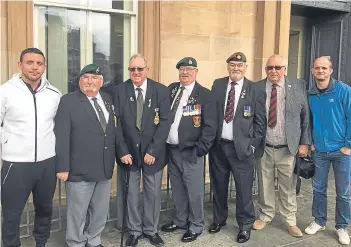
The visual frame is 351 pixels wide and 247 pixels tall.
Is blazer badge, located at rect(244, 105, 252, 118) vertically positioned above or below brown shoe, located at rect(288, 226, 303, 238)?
above

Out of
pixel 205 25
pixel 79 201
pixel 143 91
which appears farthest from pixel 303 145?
pixel 205 25

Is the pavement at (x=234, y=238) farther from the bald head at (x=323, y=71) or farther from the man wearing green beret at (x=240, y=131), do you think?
the bald head at (x=323, y=71)

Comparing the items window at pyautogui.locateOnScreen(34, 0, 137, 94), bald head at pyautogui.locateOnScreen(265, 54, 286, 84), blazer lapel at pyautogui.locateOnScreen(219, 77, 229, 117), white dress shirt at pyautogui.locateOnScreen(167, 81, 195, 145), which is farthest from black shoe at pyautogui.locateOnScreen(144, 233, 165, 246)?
window at pyautogui.locateOnScreen(34, 0, 137, 94)

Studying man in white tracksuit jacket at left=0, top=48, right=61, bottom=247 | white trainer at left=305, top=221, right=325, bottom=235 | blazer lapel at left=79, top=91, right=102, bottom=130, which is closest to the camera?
man in white tracksuit jacket at left=0, top=48, right=61, bottom=247

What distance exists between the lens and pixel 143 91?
3838 mm

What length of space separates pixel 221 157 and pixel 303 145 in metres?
0.99

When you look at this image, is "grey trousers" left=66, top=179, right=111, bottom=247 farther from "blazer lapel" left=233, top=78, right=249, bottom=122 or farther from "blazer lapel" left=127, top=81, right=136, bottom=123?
"blazer lapel" left=233, top=78, right=249, bottom=122

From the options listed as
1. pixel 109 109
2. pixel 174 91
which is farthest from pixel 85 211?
pixel 174 91

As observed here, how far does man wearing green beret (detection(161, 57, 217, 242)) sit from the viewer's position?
393 centimetres

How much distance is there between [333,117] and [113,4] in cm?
374

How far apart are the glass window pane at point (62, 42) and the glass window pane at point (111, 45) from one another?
0.79 feet

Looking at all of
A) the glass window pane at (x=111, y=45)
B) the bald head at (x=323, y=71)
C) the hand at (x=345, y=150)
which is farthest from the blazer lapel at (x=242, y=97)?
the glass window pane at (x=111, y=45)

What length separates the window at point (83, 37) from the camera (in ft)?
17.5

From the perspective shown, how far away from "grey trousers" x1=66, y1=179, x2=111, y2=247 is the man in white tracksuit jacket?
0.90 feet
